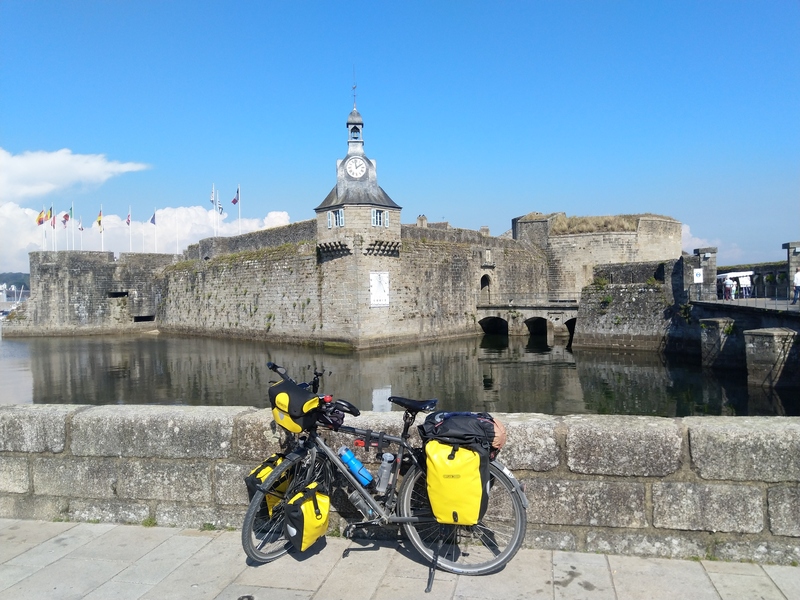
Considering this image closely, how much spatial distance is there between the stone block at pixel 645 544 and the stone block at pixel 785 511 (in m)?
0.32

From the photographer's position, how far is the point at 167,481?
11.3ft

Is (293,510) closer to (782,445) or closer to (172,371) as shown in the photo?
(782,445)

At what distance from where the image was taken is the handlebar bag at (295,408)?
2.88m

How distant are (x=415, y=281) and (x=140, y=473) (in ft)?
74.3

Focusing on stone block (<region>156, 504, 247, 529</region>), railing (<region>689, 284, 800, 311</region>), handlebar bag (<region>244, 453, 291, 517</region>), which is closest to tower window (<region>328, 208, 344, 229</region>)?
railing (<region>689, 284, 800, 311</region>)

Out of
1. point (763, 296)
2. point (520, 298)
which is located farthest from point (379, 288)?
point (763, 296)

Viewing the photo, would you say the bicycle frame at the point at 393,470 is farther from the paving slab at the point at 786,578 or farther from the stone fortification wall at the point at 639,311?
the stone fortification wall at the point at 639,311

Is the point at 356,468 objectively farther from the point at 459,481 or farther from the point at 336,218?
the point at 336,218

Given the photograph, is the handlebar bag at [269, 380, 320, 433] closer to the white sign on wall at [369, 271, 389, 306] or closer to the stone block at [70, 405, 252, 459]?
the stone block at [70, 405, 252, 459]

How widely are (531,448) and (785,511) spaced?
115 centimetres

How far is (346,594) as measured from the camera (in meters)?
2.60

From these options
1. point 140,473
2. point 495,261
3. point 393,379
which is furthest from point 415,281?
point 140,473

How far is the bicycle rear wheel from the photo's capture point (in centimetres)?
286

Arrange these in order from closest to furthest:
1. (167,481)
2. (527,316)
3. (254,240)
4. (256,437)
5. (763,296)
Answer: (256,437) < (167,481) < (763,296) < (527,316) < (254,240)
